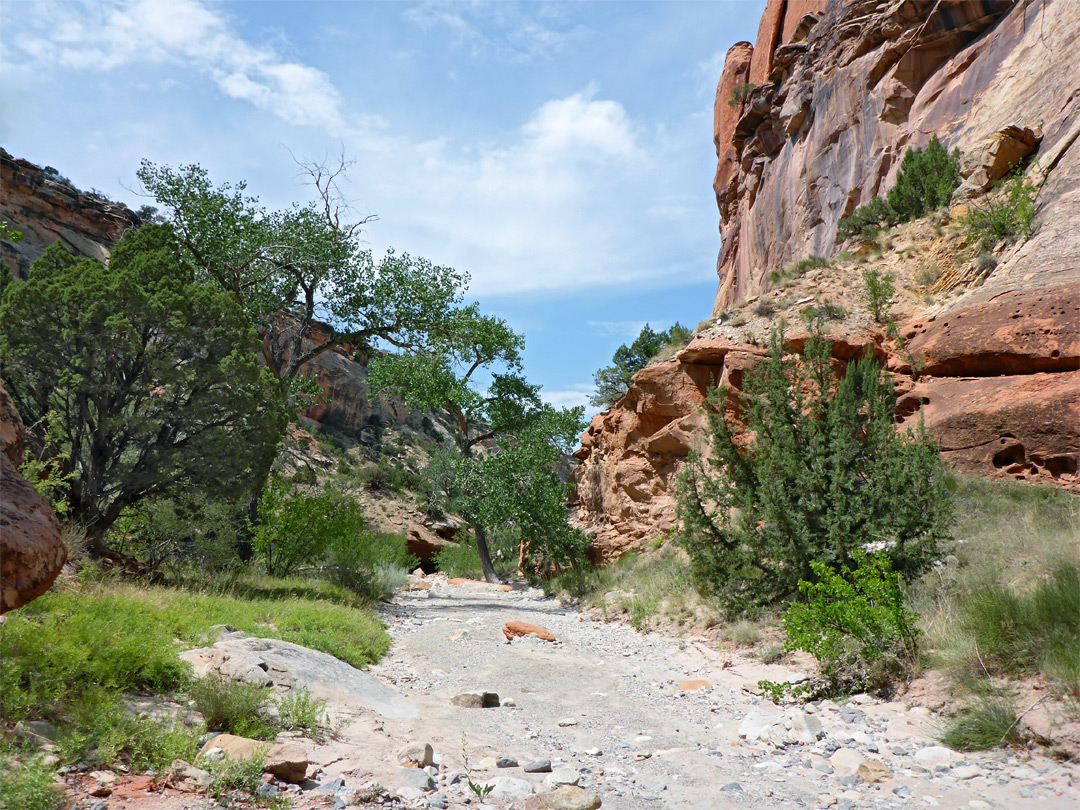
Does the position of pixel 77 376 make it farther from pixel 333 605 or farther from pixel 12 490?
pixel 12 490

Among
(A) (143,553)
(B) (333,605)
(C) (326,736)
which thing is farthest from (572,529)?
(C) (326,736)

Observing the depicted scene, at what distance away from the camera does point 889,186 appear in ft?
79.5

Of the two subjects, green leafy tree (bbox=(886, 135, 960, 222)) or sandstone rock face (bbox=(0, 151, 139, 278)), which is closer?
green leafy tree (bbox=(886, 135, 960, 222))

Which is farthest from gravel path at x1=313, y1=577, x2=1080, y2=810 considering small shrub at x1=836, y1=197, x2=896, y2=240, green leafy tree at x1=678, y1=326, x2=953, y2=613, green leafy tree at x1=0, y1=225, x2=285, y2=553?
small shrub at x1=836, y1=197, x2=896, y2=240

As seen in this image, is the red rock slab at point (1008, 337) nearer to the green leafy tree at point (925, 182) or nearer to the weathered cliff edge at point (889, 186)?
the weathered cliff edge at point (889, 186)

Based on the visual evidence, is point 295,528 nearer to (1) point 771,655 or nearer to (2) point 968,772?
(1) point 771,655

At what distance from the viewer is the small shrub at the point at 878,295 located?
15117 millimetres

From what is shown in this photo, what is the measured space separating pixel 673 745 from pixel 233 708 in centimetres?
345

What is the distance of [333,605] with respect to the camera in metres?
11.7

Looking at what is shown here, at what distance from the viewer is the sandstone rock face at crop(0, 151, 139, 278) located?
3706 centimetres

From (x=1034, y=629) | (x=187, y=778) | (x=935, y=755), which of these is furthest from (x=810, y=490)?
(x=187, y=778)

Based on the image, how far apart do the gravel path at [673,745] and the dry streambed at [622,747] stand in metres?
0.02

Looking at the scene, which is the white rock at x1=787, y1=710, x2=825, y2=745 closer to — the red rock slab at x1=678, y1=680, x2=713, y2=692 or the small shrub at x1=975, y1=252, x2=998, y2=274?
the red rock slab at x1=678, y1=680, x2=713, y2=692

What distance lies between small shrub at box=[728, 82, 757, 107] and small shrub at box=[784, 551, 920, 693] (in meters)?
42.0
